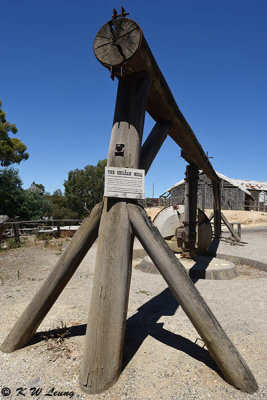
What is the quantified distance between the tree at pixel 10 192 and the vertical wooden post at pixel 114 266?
20.0 meters

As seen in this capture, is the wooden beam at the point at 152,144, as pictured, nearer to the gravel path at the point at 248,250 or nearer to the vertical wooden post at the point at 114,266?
the vertical wooden post at the point at 114,266

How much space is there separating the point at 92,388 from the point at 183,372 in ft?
2.67

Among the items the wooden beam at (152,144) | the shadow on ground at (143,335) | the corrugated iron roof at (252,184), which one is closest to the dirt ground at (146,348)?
the shadow on ground at (143,335)

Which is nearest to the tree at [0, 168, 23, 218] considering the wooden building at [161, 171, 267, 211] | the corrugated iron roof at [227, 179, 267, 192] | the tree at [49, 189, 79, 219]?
the tree at [49, 189, 79, 219]

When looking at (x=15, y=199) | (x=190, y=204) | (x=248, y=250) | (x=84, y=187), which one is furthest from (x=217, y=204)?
(x=84, y=187)

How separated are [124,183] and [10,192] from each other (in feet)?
66.7

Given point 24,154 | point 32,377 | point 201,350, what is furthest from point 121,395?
point 24,154

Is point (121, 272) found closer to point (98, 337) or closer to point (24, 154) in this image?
point (98, 337)

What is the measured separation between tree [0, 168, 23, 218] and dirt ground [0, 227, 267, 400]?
16.9 metres

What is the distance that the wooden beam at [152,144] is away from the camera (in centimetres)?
269

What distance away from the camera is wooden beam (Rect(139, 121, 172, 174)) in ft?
8.82

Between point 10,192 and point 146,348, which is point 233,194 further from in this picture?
point 146,348

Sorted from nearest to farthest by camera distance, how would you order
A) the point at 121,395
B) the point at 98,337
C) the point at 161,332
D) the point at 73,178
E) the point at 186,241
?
the point at 121,395 < the point at 98,337 < the point at 161,332 < the point at 186,241 < the point at 73,178

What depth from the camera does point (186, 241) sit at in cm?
630
